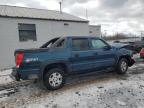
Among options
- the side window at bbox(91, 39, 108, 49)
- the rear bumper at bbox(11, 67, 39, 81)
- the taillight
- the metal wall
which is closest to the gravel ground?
the rear bumper at bbox(11, 67, 39, 81)

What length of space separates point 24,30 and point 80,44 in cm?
781

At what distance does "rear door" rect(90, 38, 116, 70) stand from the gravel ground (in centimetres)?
66

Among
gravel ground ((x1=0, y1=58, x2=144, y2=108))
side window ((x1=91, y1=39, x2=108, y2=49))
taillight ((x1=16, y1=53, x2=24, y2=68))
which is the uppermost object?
side window ((x1=91, y1=39, x2=108, y2=49))

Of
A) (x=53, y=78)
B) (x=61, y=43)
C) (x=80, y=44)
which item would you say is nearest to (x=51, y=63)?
(x=53, y=78)

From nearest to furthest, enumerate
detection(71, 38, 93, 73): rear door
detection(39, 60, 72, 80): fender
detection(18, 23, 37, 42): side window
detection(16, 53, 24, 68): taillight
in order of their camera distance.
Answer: detection(16, 53, 24, 68): taillight < detection(39, 60, 72, 80): fender < detection(71, 38, 93, 73): rear door < detection(18, 23, 37, 42): side window

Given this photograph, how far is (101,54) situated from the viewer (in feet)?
27.0

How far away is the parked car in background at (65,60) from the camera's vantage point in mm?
6547

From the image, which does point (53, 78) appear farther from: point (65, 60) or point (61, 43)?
point (61, 43)

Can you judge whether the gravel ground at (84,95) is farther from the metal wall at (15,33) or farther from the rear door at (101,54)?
the metal wall at (15,33)

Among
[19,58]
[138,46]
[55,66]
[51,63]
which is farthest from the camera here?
[138,46]

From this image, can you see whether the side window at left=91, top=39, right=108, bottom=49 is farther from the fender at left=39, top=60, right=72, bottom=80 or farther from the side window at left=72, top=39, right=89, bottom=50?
the fender at left=39, top=60, right=72, bottom=80

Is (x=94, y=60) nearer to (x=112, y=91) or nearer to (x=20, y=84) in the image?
(x=112, y=91)

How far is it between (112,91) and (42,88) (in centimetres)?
260

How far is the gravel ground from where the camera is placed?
5.76 m
